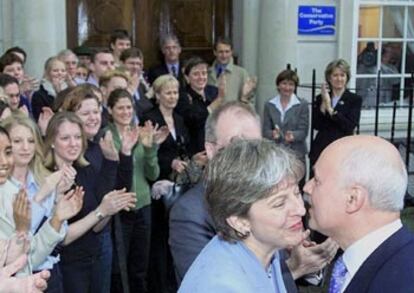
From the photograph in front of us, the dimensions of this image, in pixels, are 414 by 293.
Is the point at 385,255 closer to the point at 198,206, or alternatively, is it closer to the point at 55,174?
the point at 198,206

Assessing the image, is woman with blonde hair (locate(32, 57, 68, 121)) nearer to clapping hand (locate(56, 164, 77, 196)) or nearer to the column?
the column

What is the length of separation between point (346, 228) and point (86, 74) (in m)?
4.44

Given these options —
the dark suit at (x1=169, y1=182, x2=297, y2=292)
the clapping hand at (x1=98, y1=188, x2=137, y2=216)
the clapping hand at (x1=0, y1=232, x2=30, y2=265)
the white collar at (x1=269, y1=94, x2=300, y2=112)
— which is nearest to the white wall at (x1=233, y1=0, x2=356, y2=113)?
the white collar at (x1=269, y1=94, x2=300, y2=112)

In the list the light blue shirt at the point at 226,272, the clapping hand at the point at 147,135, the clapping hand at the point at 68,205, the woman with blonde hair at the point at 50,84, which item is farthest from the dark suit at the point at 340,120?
the light blue shirt at the point at 226,272

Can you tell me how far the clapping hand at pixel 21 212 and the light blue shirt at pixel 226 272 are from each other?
123 centimetres

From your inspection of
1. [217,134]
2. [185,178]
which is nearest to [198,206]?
[217,134]

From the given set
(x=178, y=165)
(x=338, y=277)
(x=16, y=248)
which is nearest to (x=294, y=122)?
(x=178, y=165)

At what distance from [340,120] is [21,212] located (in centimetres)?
408

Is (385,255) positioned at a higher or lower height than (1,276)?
higher

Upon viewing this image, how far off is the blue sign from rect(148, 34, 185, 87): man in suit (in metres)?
1.90

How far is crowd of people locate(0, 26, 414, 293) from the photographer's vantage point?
2.02 m

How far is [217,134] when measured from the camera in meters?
2.62

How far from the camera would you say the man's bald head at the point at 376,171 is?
2.02 metres

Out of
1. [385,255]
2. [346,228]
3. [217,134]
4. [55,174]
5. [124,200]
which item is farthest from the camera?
[124,200]
